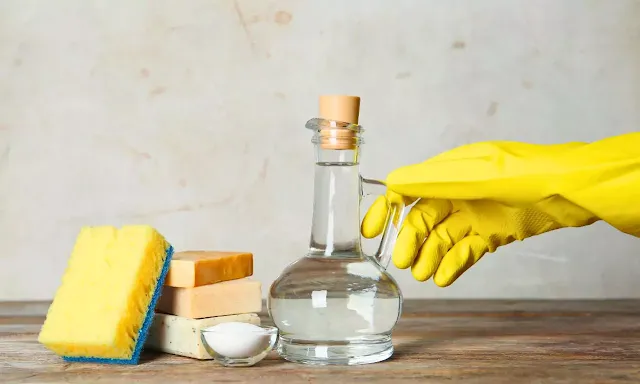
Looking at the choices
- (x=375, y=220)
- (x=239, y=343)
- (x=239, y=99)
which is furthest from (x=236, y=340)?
(x=239, y=99)

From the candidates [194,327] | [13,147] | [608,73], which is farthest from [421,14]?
[194,327]

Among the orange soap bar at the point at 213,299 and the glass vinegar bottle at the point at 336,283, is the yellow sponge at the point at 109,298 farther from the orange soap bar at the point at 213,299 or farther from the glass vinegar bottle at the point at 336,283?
the glass vinegar bottle at the point at 336,283

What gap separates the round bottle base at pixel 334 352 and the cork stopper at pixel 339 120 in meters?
0.20

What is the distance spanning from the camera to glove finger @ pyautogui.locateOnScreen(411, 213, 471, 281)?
958 millimetres

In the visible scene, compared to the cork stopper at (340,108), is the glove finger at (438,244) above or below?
below

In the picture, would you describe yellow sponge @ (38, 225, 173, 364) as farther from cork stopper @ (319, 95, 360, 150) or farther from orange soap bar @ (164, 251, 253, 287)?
cork stopper @ (319, 95, 360, 150)

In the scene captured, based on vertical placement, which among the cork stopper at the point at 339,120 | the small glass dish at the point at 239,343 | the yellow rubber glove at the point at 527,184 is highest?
the cork stopper at the point at 339,120

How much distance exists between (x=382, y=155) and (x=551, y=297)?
1.49 ft

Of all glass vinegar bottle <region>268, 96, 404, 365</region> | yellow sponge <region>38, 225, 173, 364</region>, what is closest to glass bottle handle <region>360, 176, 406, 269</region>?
glass vinegar bottle <region>268, 96, 404, 365</region>

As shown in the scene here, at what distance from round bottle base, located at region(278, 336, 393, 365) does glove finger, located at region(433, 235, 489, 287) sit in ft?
0.54

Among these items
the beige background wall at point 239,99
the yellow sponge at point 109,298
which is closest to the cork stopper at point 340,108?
the yellow sponge at point 109,298

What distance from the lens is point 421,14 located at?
1.63 meters

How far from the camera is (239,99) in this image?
5.29ft

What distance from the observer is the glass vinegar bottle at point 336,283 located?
804 mm
